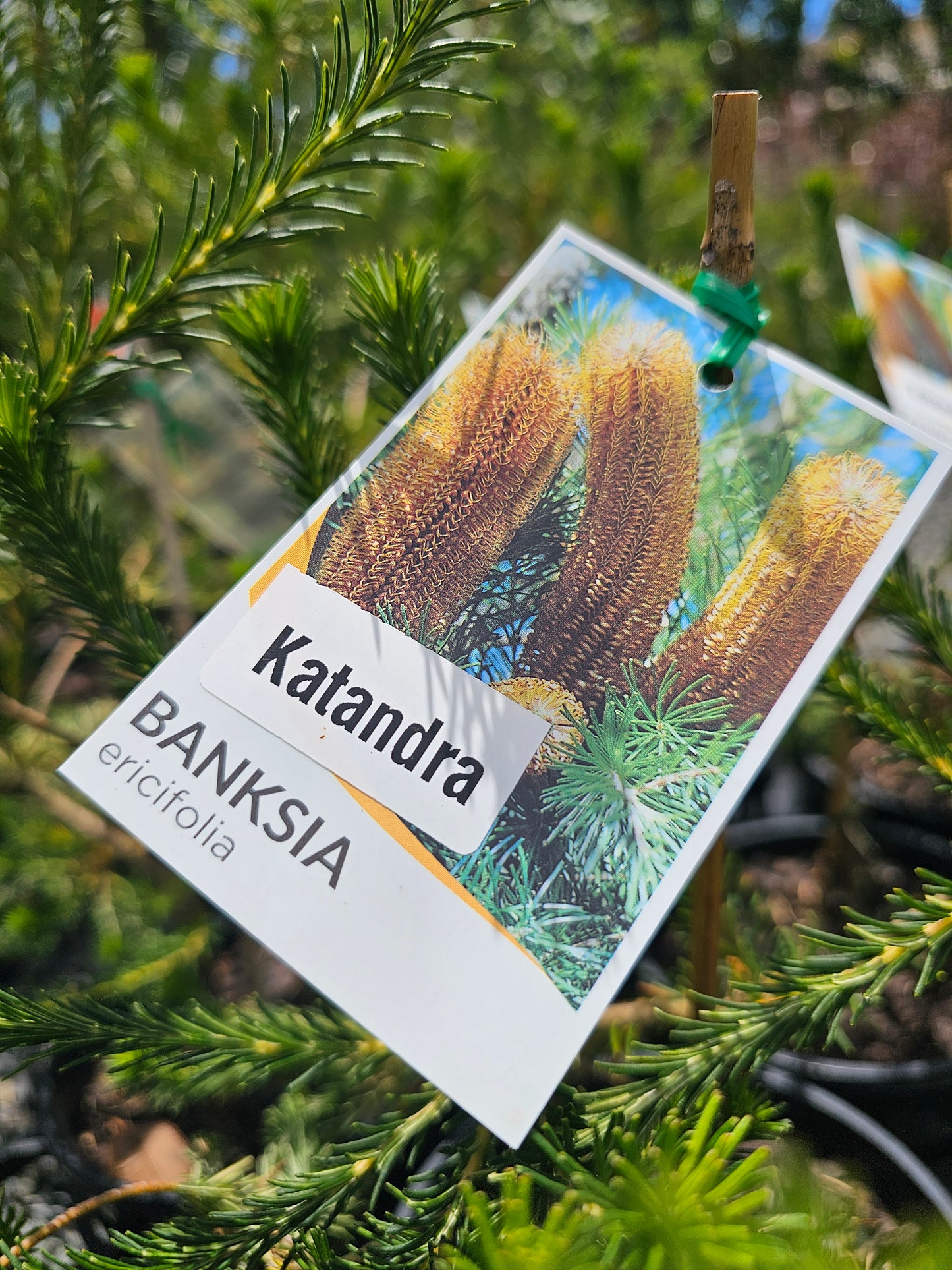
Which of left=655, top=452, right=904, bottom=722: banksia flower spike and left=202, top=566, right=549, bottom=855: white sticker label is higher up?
left=655, top=452, right=904, bottom=722: banksia flower spike

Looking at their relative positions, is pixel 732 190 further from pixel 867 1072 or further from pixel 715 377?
pixel 867 1072

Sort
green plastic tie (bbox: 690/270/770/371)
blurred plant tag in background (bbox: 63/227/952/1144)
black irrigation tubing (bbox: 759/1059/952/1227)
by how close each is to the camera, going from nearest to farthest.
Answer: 1. blurred plant tag in background (bbox: 63/227/952/1144)
2. green plastic tie (bbox: 690/270/770/371)
3. black irrigation tubing (bbox: 759/1059/952/1227)

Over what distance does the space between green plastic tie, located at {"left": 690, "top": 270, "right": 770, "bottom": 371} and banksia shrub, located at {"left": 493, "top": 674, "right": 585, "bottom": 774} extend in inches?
8.9

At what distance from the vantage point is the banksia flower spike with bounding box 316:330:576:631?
43 centimetres

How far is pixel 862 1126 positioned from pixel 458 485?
2.03 ft

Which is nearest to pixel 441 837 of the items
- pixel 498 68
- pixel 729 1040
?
pixel 729 1040

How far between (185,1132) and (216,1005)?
26 centimetres

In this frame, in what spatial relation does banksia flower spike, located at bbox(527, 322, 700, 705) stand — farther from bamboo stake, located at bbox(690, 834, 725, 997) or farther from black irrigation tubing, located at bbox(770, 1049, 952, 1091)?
black irrigation tubing, located at bbox(770, 1049, 952, 1091)

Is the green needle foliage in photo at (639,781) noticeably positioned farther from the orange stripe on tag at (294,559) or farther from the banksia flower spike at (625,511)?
the orange stripe on tag at (294,559)

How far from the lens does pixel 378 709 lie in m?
0.40

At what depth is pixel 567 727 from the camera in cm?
40

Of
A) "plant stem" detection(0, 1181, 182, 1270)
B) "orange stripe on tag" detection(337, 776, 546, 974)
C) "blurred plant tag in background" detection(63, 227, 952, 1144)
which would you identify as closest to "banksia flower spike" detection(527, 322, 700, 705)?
"blurred plant tag in background" detection(63, 227, 952, 1144)

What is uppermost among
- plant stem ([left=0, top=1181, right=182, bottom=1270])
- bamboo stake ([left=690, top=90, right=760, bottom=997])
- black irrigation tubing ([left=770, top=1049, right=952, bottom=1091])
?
bamboo stake ([left=690, top=90, right=760, bottom=997])

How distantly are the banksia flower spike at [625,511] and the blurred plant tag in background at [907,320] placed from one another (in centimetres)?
26
